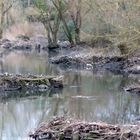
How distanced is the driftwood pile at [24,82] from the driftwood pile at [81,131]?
27.4ft

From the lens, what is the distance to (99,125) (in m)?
11.4

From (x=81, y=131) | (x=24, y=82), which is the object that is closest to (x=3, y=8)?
(x=24, y=82)

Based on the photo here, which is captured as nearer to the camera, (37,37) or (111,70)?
(111,70)

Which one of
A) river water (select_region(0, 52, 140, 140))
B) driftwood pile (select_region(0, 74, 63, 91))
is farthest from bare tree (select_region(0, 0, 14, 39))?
driftwood pile (select_region(0, 74, 63, 91))

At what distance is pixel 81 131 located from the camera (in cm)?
1150

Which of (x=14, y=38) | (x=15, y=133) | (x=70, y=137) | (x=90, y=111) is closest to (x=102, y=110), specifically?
(x=90, y=111)

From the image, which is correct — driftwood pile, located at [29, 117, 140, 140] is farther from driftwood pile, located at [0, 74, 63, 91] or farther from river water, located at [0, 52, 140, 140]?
driftwood pile, located at [0, 74, 63, 91]

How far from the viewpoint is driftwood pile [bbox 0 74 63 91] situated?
2028cm

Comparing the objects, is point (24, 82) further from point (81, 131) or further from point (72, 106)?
point (81, 131)

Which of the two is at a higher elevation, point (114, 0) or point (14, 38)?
point (114, 0)

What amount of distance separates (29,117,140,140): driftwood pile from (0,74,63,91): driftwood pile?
8350 millimetres

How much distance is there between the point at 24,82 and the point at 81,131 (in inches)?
371

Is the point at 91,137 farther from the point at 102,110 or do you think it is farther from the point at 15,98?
the point at 15,98

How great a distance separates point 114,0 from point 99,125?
17657 millimetres
